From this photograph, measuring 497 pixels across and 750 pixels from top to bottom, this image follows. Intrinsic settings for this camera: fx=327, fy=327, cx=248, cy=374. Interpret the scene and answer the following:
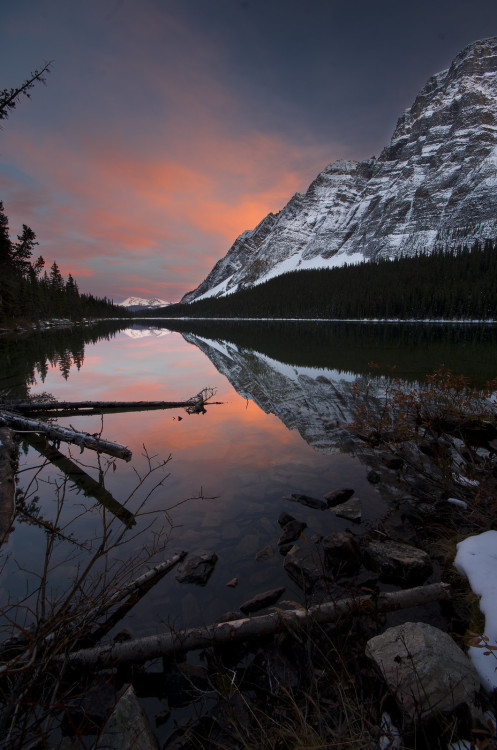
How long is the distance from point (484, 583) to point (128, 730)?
379 centimetres

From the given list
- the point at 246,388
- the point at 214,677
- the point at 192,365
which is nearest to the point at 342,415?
the point at 246,388

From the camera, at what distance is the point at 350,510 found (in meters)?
6.85

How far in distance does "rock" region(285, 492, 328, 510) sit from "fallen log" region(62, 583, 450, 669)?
316cm

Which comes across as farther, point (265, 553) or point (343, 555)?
point (265, 553)

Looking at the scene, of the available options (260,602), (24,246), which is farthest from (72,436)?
(24,246)

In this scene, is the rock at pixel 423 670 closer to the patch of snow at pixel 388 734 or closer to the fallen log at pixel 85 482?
the patch of snow at pixel 388 734

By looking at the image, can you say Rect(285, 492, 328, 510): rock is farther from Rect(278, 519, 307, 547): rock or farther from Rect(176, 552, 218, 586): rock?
Rect(176, 552, 218, 586): rock

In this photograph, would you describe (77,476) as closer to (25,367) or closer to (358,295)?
(25,367)

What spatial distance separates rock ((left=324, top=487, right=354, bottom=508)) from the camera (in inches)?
286

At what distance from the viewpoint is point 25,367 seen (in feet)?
82.8

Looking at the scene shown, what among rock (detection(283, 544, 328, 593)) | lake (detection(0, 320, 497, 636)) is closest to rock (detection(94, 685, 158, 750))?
lake (detection(0, 320, 497, 636))

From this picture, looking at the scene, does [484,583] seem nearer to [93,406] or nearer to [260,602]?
[260,602]

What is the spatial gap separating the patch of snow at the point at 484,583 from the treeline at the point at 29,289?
166ft

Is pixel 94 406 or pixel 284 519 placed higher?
pixel 94 406
